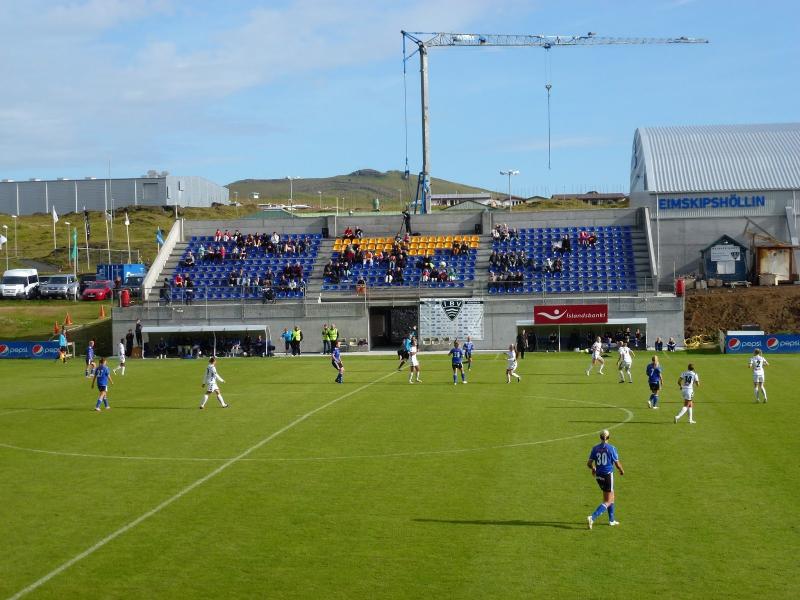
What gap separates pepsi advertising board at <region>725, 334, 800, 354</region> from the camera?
6125 centimetres

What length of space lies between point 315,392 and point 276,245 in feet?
126

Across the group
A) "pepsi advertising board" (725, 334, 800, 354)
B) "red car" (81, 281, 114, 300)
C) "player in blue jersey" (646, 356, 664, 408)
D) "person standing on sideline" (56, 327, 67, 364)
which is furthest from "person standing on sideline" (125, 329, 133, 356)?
"player in blue jersey" (646, 356, 664, 408)

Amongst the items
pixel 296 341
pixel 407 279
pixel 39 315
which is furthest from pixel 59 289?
pixel 407 279

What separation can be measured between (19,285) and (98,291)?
272 inches

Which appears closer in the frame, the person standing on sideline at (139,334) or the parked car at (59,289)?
the person standing on sideline at (139,334)

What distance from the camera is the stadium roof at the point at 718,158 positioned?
8294cm

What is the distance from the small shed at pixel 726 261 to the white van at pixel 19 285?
56.7 m

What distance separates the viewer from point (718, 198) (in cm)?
8244

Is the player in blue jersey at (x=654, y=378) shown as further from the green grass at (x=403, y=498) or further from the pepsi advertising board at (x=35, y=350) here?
the pepsi advertising board at (x=35, y=350)

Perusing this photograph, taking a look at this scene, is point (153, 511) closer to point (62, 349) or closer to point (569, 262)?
point (62, 349)

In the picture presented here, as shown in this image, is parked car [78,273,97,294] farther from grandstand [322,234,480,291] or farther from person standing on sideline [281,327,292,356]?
person standing on sideline [281,327,292,356]

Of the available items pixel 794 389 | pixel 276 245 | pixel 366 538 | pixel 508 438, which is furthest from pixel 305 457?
pixel 276 245

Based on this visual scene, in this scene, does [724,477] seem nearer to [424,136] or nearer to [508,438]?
[508,438]

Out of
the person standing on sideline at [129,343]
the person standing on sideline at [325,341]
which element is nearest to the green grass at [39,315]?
the person standing on sideline at [129,343]
